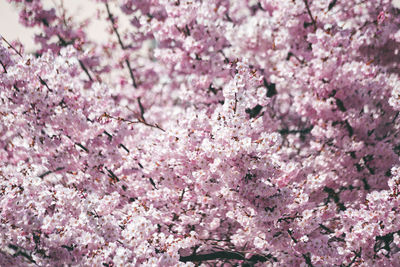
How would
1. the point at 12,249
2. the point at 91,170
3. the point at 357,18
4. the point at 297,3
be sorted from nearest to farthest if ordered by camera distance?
the point at 12,249, the point at 91,170, the point at 297,3, the point at 357,18

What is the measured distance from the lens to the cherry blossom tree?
3682 millimetres

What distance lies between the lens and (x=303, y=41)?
7020mm

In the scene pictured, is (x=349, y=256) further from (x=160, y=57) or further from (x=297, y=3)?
(x=160, y=57)

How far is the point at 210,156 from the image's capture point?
3801 mm

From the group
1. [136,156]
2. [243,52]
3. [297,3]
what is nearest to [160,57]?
[243,52]

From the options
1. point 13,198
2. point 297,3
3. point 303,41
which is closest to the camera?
point 13,198

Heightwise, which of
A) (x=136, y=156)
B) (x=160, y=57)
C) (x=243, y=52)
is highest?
(x=243, y=52)

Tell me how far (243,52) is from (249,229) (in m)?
4.47

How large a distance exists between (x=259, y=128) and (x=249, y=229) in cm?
157

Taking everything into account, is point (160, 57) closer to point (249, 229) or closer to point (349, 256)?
point (249, 229)

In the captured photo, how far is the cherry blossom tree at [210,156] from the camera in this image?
12.1ft

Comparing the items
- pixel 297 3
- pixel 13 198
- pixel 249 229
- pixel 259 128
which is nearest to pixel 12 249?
pixel 13 198

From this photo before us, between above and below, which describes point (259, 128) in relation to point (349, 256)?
above

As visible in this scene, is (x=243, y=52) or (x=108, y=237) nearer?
(x=108, y=237)
